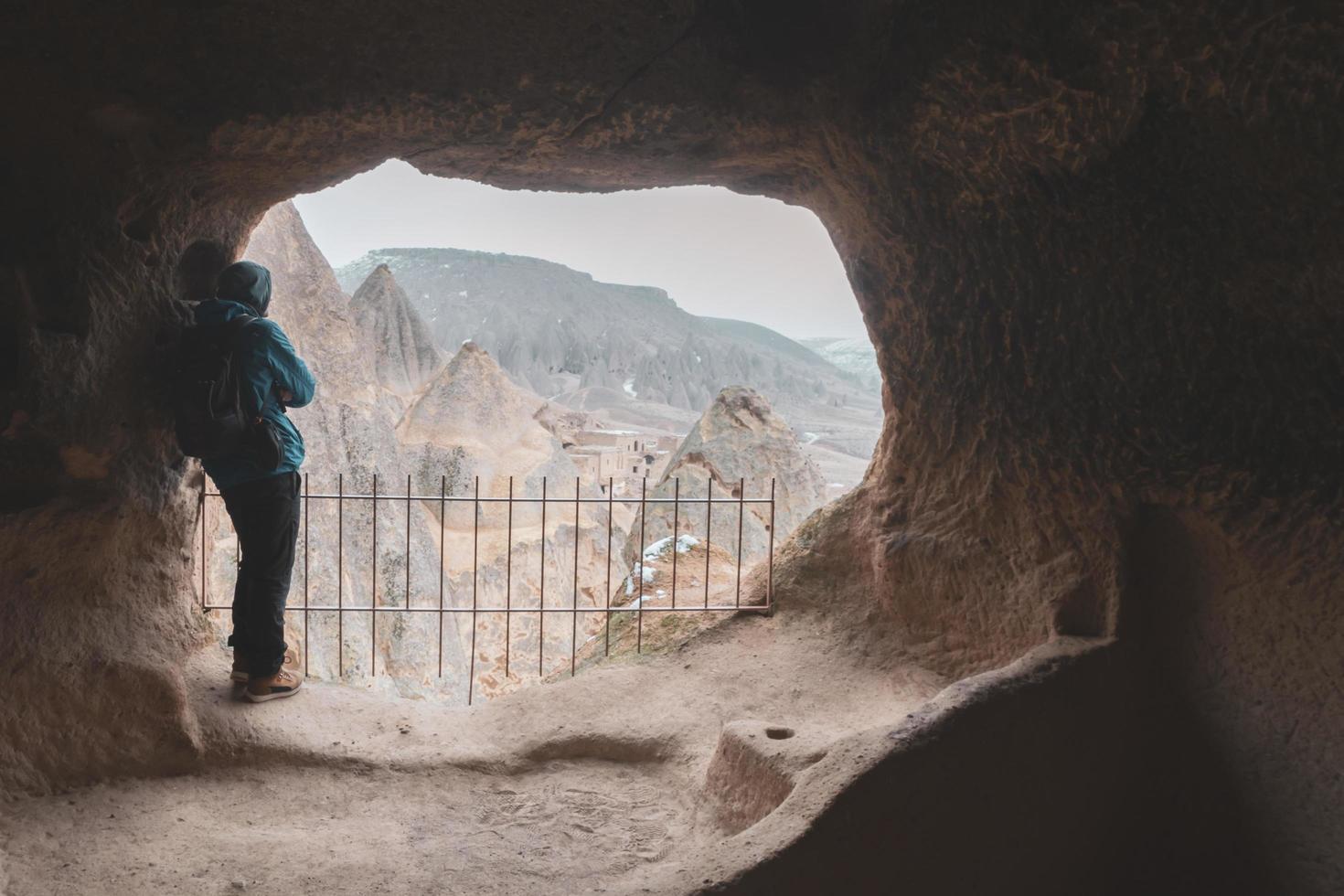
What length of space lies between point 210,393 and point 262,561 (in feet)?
2.42

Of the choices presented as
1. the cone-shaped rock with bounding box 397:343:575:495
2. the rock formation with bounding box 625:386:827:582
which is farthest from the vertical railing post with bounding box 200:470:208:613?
the cone-shaped rock with bounding box 397:343:575:495

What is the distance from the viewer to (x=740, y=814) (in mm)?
3361

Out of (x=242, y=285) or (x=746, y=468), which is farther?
(x=746, y=468)

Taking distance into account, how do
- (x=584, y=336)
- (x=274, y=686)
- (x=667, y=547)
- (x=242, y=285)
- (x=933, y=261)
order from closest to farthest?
(x=242, y=285) → (x=933, y=261) → (x=274, y=686) → (x=667, y=547) → (x=584, y=336)

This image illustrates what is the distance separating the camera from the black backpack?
3.54 m

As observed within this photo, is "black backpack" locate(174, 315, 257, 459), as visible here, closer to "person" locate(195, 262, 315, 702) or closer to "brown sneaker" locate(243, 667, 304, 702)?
"person" locate(195, 262, 315, 702)

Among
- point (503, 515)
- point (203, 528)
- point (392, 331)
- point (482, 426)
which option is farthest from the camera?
point (392, 331)

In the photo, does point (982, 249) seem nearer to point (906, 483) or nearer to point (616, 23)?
point (906, 483)

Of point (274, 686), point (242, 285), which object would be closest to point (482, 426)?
point (274, 686)

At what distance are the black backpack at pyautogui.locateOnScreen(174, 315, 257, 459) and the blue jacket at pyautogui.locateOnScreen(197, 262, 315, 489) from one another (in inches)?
1.4

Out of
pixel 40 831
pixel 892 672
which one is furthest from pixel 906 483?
pixel 40 831

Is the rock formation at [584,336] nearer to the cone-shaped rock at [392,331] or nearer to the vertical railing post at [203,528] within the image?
the cone-shaped rock at [392,331]

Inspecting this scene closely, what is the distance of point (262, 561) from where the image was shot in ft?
12.5

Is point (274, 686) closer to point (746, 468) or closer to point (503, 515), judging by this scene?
point (746, 468)
